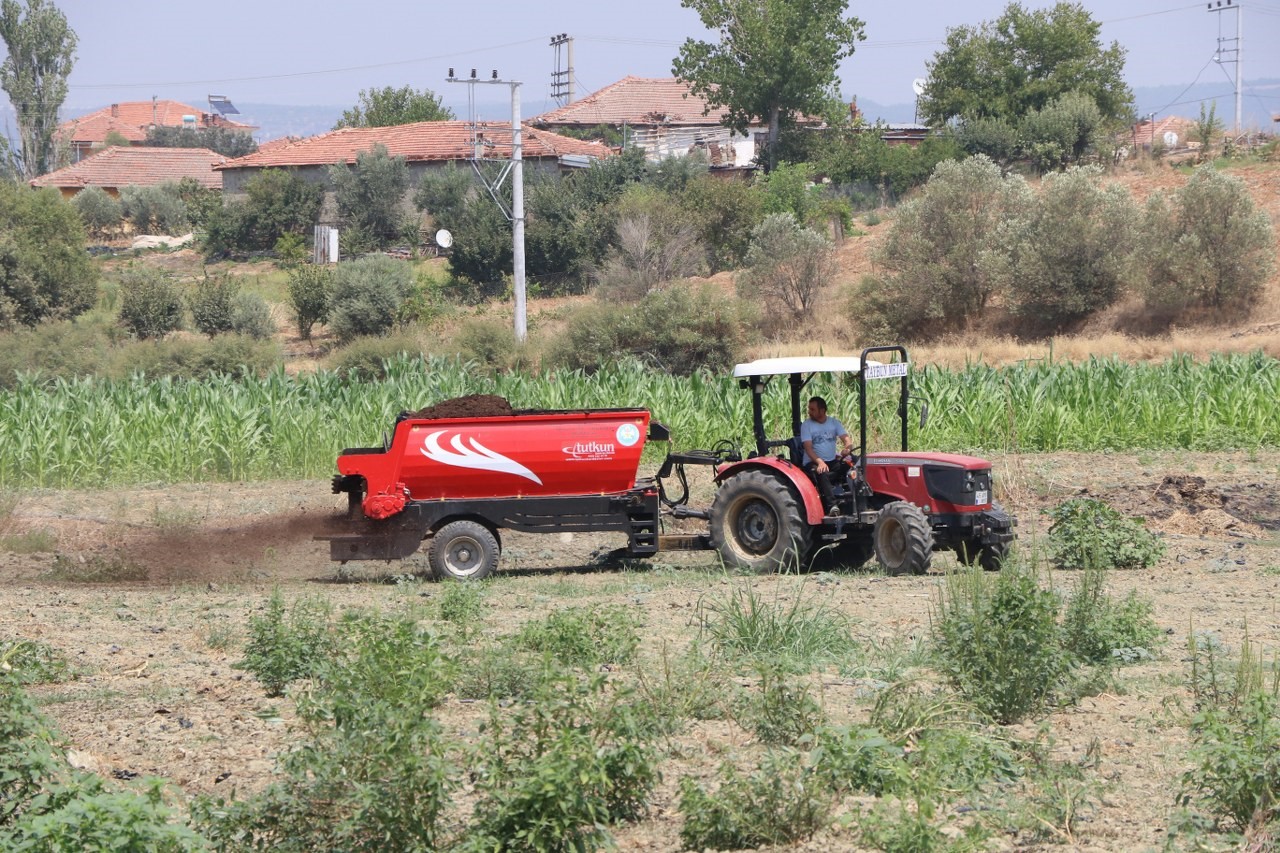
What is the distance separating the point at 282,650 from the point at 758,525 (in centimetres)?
578

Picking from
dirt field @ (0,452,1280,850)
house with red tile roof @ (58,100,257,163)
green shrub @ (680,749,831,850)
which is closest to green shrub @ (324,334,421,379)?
dirt field @ (0,452,1280,850)

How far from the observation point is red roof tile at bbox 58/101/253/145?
12362 cm

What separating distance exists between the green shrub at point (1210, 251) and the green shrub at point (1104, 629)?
1336 inches

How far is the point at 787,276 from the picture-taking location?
151 feet

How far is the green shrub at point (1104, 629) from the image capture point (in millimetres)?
8703

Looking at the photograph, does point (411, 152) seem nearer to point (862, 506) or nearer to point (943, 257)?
point (943, 257)

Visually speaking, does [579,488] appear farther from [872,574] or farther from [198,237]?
[198,237]

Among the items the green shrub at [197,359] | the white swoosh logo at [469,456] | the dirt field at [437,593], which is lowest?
the dirt field at [437,593]

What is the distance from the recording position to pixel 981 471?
41.9 feet

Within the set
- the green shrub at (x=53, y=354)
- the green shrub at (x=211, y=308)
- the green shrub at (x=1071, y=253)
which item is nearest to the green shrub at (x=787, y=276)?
the green shrub at (x=1071, y=253)

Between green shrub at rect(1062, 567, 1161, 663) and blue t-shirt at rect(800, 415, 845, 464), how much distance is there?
12.2ft

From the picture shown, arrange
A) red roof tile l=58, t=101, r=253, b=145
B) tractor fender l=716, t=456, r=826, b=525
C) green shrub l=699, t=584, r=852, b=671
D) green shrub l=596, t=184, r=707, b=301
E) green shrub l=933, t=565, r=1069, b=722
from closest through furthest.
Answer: green shrub l=933, t=565, r=1069, b=722, green shrub l=699, t=584, r=852, b=671, tractor fender l=716, t=456, r=826, b=525, green shrub l=596, t=184, r=707, b=301, red roof tile l=58, t=101, r=253, b=145

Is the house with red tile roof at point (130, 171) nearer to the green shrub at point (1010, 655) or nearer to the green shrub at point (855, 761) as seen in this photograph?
the green shrub at point (1010, 655)

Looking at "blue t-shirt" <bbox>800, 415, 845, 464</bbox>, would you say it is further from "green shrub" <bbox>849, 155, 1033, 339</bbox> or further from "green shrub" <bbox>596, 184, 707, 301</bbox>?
"green shrub" <bbox>596, 184, 707, 301</bbox>
